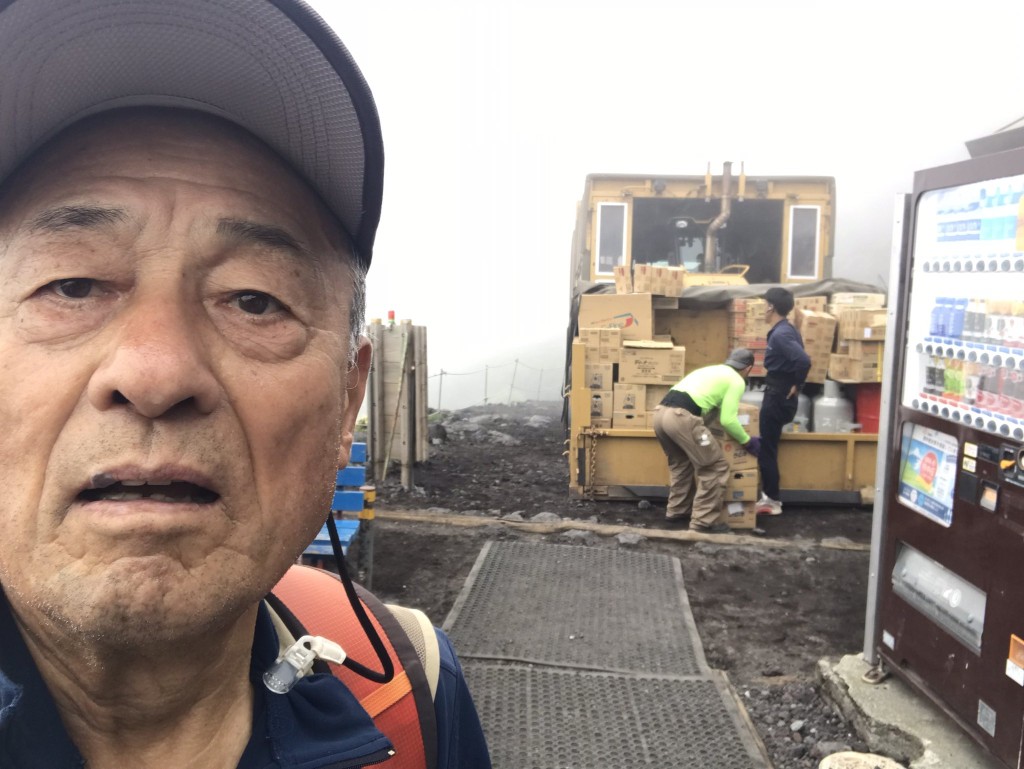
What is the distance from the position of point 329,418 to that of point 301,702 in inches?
16.3

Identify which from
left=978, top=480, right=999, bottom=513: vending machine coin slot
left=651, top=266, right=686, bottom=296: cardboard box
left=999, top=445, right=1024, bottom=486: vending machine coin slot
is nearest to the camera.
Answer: left=999, top=445, right=1024, bottom=486: vending machine coin slot

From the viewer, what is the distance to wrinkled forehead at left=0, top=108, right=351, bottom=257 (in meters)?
0.89

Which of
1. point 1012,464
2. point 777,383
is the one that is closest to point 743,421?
point 777,383

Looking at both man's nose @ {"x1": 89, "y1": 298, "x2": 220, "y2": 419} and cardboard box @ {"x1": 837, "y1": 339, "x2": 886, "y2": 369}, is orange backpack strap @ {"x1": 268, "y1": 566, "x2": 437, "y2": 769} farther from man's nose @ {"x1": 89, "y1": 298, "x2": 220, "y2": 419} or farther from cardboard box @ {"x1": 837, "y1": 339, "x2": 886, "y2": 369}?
cardboard box @ {"x1": 837, "y1": 339, "x2": 886, "y2": 369}

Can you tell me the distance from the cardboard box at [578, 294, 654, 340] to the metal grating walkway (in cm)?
257

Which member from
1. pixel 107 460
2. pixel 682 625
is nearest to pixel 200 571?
pixel 107 460

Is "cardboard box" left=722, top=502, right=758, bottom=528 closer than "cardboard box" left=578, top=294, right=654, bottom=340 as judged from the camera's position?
Yes

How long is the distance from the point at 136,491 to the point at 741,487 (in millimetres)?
6643

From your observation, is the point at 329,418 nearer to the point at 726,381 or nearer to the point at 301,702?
the point at 301,702

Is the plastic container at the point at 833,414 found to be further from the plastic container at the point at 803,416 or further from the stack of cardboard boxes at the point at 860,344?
the stack of cardboard boxes at the point at 860,344

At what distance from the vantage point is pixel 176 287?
2.89 ft

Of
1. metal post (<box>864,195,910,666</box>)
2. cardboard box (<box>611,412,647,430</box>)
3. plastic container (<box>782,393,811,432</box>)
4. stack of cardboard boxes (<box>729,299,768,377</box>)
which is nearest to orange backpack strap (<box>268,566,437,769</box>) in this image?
metal post (<box>864,195,910,666</box>)

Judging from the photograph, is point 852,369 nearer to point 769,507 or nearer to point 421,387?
point 769,507

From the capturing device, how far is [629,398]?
7395mm
